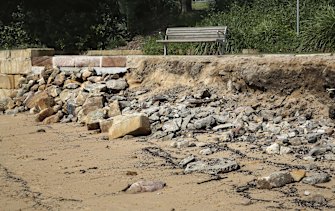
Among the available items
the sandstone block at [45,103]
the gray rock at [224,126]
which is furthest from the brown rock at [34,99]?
the gray rock at [224,126]

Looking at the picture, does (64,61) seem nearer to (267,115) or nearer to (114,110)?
(114,110)

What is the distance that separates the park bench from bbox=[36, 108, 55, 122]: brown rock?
8.44 feet

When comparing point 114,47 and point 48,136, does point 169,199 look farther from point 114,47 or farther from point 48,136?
point 114,47

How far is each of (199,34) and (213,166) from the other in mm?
5405

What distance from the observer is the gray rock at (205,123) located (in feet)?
24.3

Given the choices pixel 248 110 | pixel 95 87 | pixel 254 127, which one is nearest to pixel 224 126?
pixel 254 127

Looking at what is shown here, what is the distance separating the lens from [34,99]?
1112 centimetres

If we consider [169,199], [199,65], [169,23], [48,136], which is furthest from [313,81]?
[169,23]

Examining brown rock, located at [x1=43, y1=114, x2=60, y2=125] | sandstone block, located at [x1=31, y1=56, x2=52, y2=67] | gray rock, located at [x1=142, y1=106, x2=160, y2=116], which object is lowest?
brown rock, located at [x1=43, y1=114, x2=60, y2=125]

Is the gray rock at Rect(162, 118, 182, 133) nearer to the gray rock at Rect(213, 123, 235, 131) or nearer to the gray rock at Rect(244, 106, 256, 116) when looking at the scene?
the gray rock at Rect(213, 123, 235, 131)

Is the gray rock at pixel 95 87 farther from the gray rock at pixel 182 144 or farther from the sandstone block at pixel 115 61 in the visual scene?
the gray rock at pixel 182 144

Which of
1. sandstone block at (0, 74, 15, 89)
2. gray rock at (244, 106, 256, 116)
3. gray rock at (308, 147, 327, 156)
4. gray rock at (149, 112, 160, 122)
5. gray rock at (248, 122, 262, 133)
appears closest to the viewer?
gray rock at (308, 147, 327, 156)

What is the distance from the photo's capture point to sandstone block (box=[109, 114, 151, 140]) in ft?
24.4

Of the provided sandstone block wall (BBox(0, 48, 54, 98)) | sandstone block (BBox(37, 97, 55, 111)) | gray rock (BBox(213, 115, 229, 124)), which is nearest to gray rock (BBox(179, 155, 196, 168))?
gray rock (BBox(213, 115, 229, 124))
